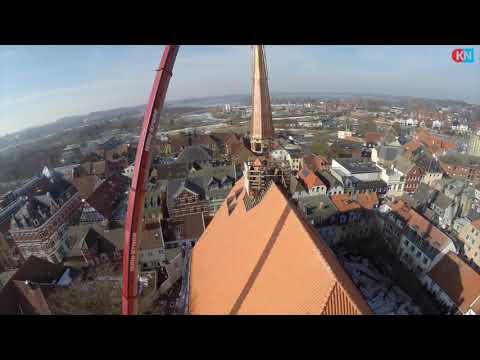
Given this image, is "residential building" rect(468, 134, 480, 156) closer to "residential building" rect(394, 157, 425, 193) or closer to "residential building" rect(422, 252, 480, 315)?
"residential building" rect(394, 157, 425, 193)

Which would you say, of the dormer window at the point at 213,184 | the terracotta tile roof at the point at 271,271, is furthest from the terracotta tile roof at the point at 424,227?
the dormer window at the point at 213,184

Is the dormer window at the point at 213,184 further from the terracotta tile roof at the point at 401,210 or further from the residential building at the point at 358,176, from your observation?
the terracotta tile roof at the point at 401,210

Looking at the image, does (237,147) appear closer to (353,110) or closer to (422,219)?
(422,219)

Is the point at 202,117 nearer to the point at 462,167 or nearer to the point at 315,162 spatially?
the point at 315,162

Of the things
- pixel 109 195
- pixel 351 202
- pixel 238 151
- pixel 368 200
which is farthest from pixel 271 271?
pixel 238 151
